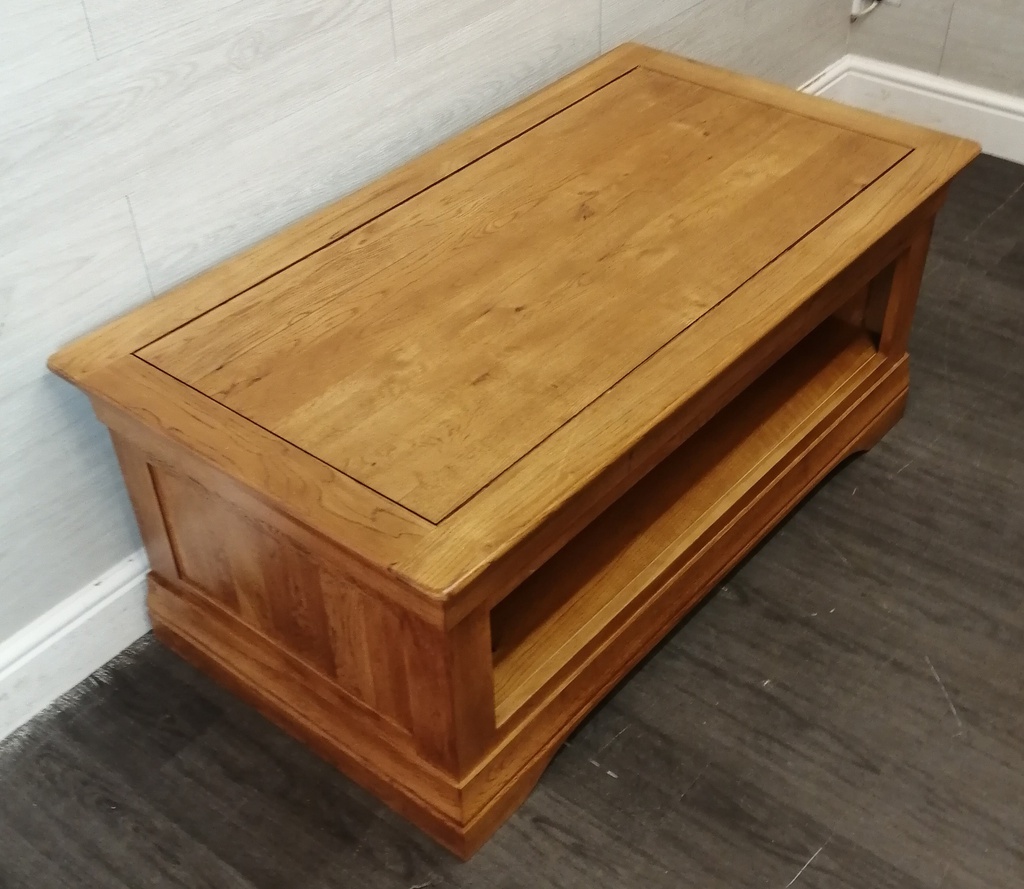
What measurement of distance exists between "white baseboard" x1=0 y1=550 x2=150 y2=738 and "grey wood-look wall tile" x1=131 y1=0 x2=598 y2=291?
1.31ft

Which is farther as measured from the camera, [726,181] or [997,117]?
[997,117]

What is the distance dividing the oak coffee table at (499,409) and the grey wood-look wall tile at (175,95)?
15cm

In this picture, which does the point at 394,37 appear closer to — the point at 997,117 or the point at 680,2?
the point at 680,2

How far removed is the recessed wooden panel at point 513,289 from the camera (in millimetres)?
1138

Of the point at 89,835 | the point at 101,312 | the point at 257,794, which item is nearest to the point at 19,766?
the point at 89,835

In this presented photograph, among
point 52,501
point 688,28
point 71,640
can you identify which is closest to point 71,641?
point 71,640

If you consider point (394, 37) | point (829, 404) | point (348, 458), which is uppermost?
point (394, 37)

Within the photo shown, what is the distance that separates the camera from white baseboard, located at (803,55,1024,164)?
2.43 metres

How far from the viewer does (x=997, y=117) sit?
95.7 inches

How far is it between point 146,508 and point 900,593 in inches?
38.6

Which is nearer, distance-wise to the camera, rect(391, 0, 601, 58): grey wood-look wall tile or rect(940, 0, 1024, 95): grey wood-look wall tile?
rect(391, 0, 601, 58): grey wood-look wall tile

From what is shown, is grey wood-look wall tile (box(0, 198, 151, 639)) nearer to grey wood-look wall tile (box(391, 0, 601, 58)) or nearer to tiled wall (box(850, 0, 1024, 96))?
grey wood-look wall tile (box(391, 0, 601, 58))

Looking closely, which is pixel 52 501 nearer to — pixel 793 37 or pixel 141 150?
pixel 141 150

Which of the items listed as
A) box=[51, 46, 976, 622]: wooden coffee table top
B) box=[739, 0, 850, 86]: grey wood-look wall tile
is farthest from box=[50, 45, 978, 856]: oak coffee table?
box=[739, 0, 850, 86]: grey wood-look wall tile
